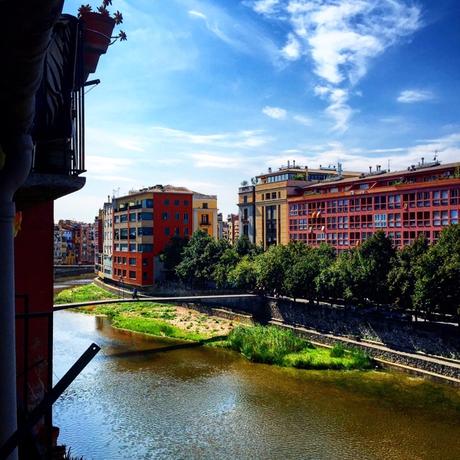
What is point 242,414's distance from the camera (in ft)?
81.5

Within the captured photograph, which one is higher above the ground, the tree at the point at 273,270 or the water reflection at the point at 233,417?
the tree at the point at 273,270

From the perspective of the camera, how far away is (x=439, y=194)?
4809cm

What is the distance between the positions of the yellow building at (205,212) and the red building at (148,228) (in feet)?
12.9

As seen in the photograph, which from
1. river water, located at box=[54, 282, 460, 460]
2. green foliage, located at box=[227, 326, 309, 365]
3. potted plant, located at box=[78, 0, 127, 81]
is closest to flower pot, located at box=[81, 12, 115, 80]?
potted plant, located at box=[78, 0, 127, 81]

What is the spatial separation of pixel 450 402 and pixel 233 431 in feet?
38.6

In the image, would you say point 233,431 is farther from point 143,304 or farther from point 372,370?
point 143,304

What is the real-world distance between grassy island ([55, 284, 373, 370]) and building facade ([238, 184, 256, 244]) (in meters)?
23.5

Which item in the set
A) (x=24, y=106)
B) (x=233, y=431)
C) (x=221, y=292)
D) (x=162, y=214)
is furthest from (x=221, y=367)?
(x=162, y=214)

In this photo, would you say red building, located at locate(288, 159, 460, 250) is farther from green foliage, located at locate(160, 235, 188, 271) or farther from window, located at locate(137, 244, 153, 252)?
window, located at locate(137, 244, 153, 252)

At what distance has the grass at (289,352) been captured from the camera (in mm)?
33344

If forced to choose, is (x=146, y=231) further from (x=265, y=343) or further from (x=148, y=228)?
(x=265, y=343)

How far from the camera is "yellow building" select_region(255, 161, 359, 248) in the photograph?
70062mm

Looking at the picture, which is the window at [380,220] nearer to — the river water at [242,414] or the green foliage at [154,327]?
the green foliage at [154,327]

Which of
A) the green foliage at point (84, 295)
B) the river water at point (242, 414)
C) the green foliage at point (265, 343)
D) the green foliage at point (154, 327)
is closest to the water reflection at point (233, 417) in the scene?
the river water at point (242, 414)
